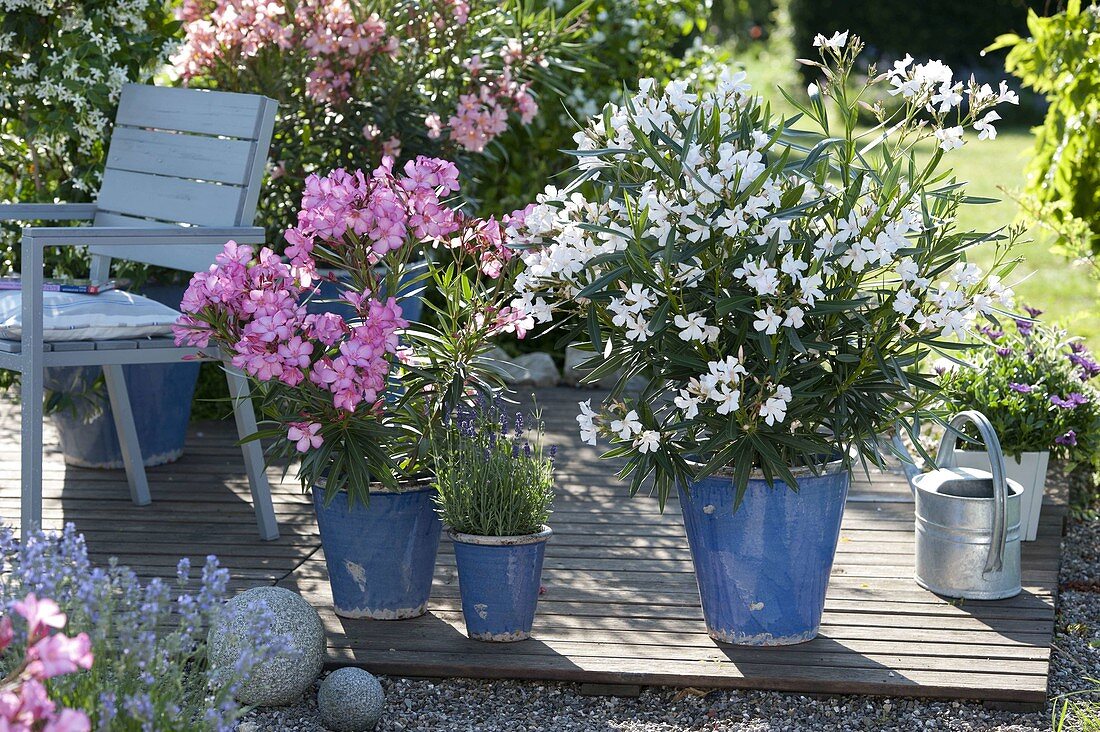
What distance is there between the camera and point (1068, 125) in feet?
12.8

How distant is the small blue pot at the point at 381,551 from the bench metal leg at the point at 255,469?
52cm

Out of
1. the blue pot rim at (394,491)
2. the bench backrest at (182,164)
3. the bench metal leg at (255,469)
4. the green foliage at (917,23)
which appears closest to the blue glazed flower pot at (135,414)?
the bench backrest at (182,164)

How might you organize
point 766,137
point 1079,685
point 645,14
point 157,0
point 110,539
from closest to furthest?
point 766,137 < point 1079,685 < point 110,539 < point 157,0 < point 645,14

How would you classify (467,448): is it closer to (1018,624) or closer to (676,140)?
(676,140)

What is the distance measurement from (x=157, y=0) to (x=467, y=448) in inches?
80.4

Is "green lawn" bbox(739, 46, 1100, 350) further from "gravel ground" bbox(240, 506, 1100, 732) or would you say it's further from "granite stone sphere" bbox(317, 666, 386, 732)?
"granite stone sphere" bbox(317, 666, 386, 732)

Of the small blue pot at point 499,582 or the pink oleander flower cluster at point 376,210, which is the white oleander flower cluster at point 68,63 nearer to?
the pink oleander flower cluster at point 376,210

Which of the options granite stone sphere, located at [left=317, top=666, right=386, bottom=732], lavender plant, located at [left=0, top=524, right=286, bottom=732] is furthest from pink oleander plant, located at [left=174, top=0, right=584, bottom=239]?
lavender plant, located at [left=0, top=524, right=286, bottom=732]

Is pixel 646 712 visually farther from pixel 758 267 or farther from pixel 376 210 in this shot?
pixel 376 210

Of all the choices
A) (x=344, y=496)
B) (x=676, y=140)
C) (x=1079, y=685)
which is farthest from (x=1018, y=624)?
(x=344, y=496)

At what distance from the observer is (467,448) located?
2494 mm

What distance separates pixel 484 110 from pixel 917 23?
13.0m

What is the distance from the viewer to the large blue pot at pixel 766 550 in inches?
94.1

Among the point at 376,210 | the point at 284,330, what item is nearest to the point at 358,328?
the point at 284,330
